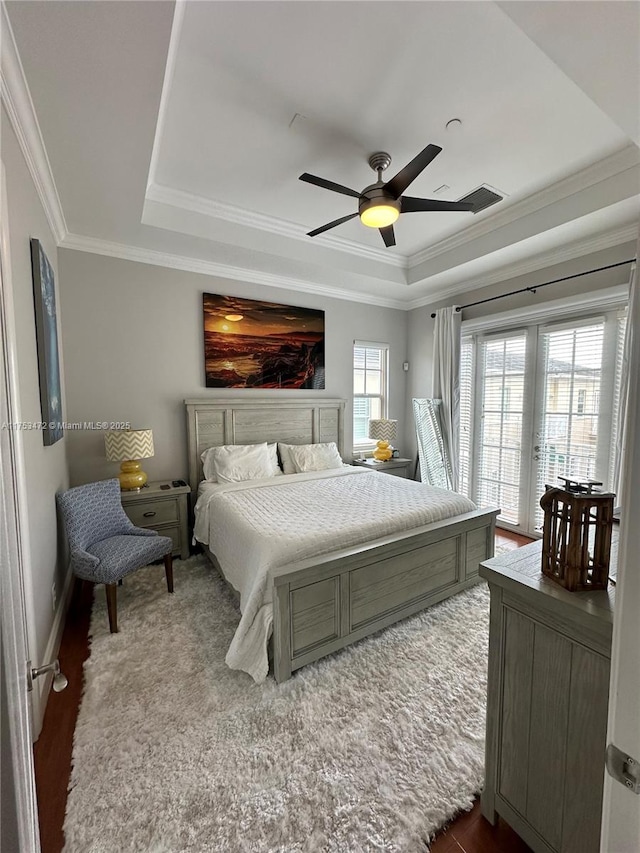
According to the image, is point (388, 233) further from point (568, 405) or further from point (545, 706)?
point (545, 706)

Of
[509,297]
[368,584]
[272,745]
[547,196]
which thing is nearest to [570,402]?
[509,297]

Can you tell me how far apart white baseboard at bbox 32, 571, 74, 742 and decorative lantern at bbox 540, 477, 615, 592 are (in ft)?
7.24

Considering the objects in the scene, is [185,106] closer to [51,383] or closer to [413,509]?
[51,383]

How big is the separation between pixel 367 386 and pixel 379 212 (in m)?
2.76

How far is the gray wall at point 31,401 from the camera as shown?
1.64 meters

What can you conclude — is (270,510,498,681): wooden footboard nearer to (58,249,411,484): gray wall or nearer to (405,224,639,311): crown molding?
(58,249,411,484): gray wall

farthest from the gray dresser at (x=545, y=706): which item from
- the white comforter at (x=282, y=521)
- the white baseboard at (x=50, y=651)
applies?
the white baseboard at (x=50, y=651)

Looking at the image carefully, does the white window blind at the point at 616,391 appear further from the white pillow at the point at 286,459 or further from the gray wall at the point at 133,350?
the gray wall at the point at 133,350

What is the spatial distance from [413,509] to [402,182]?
6.91ft

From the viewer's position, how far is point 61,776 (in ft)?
4.64

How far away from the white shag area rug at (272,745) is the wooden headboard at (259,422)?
69.3 inches

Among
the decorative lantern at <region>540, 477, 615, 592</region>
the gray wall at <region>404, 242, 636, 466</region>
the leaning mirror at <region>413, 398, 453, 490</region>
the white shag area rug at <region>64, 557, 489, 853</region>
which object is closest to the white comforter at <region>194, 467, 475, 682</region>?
the white shag area rug at <region>64, 557, 489, 853</region>

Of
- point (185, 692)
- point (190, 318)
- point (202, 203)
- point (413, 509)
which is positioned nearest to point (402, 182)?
point (202, 203)

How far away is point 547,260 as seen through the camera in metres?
3.41
